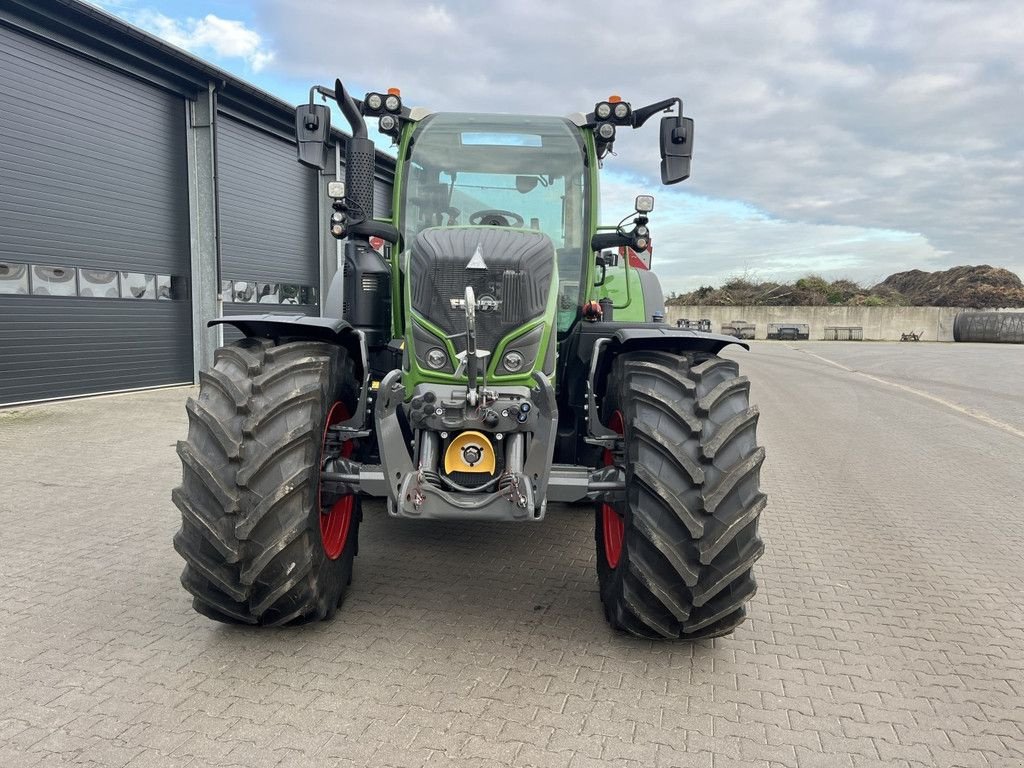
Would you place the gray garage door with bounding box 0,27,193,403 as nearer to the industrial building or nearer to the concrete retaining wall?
the industrial building

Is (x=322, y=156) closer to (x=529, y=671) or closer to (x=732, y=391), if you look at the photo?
(x=732, y=391)

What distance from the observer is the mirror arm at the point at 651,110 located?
4.55 metres

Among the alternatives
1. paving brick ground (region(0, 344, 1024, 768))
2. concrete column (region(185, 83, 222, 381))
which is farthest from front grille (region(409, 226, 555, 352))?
concrete column (region(185, 83, 222, 381))

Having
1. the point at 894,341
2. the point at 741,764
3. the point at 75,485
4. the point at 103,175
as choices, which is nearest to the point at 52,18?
the point at 103,175

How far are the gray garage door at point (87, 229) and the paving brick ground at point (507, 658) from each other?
636 cm

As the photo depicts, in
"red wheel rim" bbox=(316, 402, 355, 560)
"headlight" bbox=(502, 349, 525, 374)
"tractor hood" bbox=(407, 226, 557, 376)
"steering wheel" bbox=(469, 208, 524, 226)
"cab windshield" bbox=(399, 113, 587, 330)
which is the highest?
"cab windshield" bbox=(399, 113, 587, 330)

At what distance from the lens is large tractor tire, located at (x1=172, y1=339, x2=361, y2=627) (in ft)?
10.1

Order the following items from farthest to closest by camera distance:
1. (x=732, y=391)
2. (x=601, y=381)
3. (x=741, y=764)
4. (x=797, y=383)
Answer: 1. (x=797, y=383)
2. (x=601, y=381)
3. (x=732, y=391)
4. (x=741, y=764)

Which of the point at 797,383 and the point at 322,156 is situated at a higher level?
the point at 322,156

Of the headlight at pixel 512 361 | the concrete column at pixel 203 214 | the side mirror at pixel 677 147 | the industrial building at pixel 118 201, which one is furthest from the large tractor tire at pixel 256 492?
the concrete column at pixel 203 214

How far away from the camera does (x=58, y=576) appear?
4199 mm

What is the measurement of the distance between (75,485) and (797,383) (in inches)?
576

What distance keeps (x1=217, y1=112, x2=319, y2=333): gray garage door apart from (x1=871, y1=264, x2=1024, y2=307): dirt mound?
47574 mm

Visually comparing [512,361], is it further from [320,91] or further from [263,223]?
[263,223]
